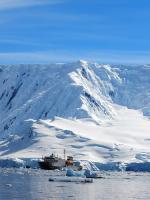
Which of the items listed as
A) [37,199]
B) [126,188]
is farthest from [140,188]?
[37,199]

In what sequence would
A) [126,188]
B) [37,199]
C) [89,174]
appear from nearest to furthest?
[37,199]
[126,188]
[89,174]

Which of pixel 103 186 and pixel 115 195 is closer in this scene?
pixel 115 195

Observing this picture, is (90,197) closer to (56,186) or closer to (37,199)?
(37,199)

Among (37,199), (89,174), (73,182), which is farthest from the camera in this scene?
(89,174)

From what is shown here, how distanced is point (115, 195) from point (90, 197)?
5.16 metres

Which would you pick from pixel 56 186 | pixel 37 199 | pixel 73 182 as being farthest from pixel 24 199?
pixel 73 182

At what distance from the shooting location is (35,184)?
12938 cm

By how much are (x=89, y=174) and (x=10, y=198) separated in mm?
63087

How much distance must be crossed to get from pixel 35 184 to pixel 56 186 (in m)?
6.52

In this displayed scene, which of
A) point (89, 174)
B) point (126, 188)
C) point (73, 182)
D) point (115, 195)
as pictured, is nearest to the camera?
point (115, 195)

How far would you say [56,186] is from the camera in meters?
124

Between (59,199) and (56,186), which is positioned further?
(56,186)

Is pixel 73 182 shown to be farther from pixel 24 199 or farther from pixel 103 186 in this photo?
pixel 24 199

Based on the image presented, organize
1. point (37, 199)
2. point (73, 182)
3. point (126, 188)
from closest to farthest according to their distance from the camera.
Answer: point (37, 199) < point (126, 188) < point (73, 182)
